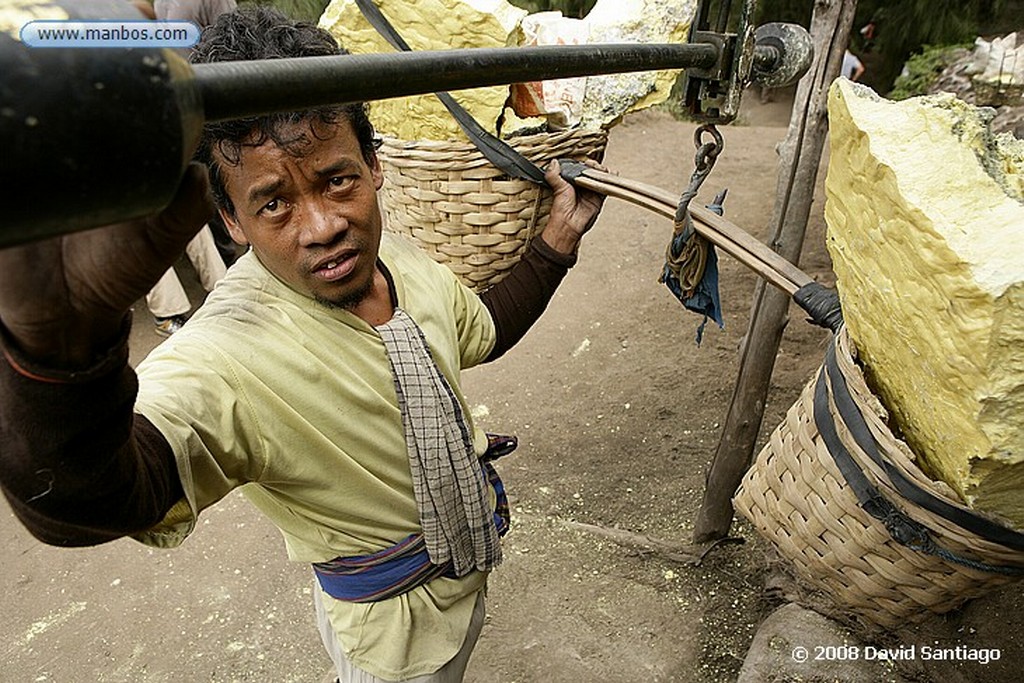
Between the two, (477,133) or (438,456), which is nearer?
(438,456)

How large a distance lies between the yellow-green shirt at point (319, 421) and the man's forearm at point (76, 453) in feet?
0.34

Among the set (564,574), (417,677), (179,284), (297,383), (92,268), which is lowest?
(179,284)

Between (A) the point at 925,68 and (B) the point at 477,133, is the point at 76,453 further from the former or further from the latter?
(A) the point at 925,68

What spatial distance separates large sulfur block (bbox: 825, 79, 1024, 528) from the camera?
0.87 metres

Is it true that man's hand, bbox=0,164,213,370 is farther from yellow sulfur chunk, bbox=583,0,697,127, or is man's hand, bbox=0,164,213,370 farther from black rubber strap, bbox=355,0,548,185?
yellow sulfur chunk, bbox=583,0,697,127

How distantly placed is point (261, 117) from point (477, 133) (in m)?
0.50

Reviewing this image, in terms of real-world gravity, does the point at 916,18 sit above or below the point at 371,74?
below

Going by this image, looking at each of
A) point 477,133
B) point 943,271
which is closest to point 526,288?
point 477,133

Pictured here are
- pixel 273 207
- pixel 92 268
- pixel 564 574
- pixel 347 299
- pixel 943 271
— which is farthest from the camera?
pixel 564 574

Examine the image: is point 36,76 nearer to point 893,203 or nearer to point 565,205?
point 893,203

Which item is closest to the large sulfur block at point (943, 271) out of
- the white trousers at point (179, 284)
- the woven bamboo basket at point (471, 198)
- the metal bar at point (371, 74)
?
the metal bar at point (371, 74)

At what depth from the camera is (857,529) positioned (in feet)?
4.04

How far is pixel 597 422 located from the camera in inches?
128

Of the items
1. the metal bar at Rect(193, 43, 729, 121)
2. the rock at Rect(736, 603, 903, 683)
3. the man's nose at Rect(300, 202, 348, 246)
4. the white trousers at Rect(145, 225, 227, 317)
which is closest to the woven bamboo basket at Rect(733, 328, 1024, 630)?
the rock at Rect(736, 603, 903, 683)
